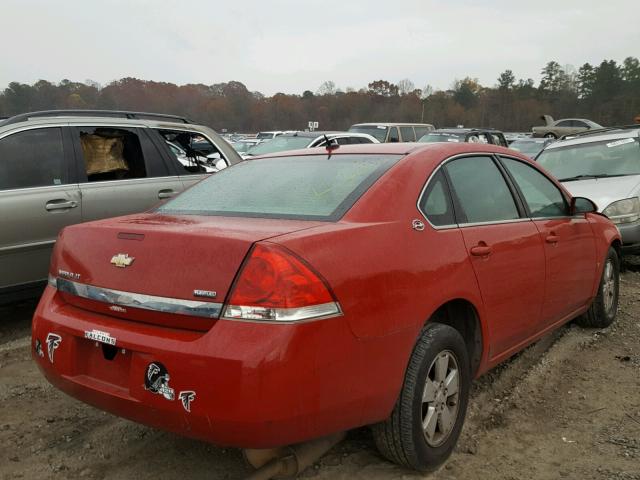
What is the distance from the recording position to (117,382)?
2383mm

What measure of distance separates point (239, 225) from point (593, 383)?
2.74m

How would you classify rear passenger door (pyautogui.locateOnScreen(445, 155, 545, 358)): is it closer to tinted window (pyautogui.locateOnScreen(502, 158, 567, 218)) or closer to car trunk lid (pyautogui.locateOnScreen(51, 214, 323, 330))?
tinted window (pyautogui.locateOnScreen(502, 158, 567, 218))

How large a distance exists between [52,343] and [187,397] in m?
0.84

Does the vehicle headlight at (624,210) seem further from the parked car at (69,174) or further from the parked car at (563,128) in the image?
the parked car at (563,128)

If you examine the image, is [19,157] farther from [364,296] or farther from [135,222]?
[364,296]

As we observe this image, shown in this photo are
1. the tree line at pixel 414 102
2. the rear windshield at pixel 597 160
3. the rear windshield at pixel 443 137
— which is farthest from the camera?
the tree line at pixel 414 102

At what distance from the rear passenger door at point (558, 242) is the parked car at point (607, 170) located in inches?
107

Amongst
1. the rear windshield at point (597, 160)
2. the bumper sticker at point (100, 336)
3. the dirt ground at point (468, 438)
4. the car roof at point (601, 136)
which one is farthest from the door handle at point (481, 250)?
the car roof at point (601, 136)

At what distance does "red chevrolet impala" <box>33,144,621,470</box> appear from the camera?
212 cm

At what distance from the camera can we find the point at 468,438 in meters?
3.10

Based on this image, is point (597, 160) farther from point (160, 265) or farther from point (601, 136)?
point (160, 265)

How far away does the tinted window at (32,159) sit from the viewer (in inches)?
182

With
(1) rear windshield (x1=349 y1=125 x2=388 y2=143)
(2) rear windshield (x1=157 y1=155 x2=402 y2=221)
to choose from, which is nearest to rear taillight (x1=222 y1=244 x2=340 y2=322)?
(2) rear windshield (x1=157 y1=155 x2=402 y2=221)

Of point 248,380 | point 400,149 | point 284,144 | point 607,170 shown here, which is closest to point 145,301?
point 248,380
